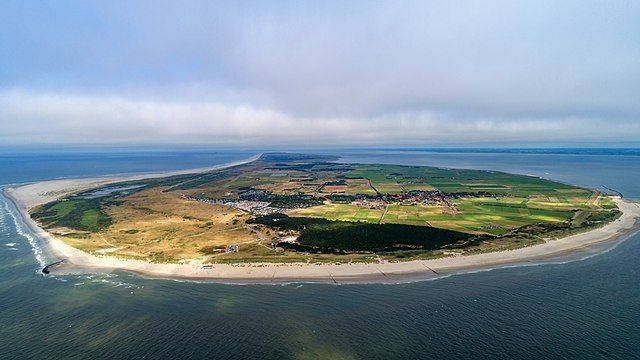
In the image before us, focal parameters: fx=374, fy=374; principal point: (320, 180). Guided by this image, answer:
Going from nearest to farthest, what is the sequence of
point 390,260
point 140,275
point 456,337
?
1. point 456,337
2. point 140,275
3. point 390,260

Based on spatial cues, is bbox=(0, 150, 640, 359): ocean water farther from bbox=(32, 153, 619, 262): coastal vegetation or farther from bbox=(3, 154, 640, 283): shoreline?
bbox=(32, 153, 619, 262): coastal vegetation

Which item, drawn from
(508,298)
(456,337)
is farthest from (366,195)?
(456,337)

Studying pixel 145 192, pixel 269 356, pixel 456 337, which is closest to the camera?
pixel 269 356

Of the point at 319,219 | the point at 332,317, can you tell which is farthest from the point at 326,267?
the point at 319,219

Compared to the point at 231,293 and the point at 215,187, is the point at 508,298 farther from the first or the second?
the point at 215,187

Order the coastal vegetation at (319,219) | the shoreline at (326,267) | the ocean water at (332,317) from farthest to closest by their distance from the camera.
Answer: the coastal vegetation at (319,219), the shoreline at (326,267), the ocean water at (332,317)

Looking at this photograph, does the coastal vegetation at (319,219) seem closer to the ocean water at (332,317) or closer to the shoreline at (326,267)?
the shoreline at (326,267)

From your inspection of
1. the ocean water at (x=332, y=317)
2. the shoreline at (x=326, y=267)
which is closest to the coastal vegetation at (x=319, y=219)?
the shoreline at (x=326, y=267)
